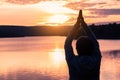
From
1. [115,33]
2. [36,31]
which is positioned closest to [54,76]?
[115,33]

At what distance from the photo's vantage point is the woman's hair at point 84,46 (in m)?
3.69

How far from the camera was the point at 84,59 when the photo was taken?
366cm

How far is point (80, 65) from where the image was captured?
3666 mm

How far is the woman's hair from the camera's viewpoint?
369 cm

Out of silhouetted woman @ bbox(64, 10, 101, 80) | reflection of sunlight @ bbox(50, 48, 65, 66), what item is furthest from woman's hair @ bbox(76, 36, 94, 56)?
reflection of sunlight @ bbox(50, 48, 65, 66)

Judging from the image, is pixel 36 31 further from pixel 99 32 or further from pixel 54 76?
pixel 54 76

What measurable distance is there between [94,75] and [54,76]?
41.6 ft

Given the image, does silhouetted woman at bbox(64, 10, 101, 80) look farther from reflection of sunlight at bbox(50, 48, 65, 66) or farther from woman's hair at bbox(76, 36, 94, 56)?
reflection of sunlight at bbox(50, 48, 65, 66)

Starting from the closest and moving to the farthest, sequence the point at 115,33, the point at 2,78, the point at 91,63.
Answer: the point at 91,63 → the point at 2,78 → the point at 115,33

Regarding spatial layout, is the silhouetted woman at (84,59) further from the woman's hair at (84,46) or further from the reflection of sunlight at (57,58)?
the reflection of sunlight at (57,58)

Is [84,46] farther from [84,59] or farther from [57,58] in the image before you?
[57,58]

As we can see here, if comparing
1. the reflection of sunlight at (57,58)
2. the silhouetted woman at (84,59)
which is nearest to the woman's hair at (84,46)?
the silhouetted woman at (84,59)

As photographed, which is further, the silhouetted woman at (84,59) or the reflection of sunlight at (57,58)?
the reflection of sunlight at (57,58)

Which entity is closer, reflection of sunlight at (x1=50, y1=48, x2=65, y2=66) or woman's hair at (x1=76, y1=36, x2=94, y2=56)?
woman's hair at (x1=76, y1=36, x2=94, y2=56)
